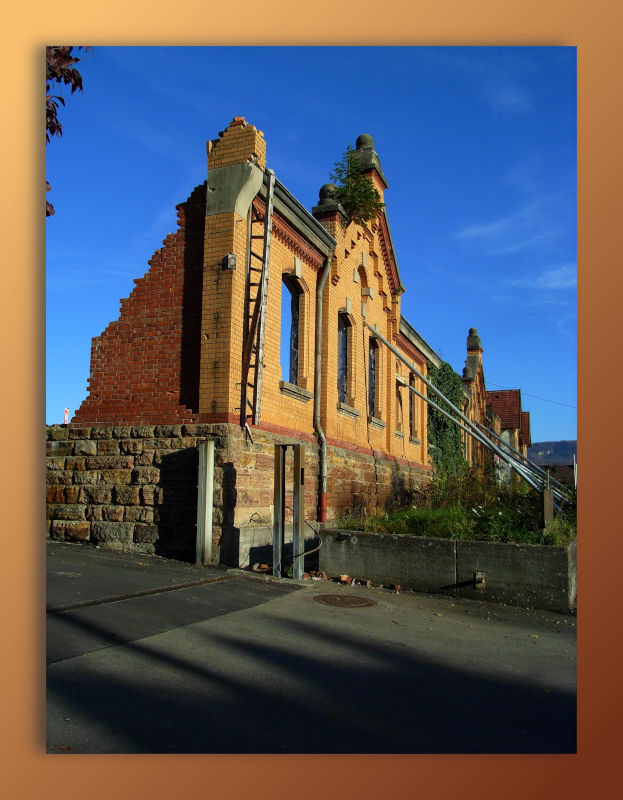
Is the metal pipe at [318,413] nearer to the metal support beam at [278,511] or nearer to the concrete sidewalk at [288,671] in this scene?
the metal support beam at [278,511]

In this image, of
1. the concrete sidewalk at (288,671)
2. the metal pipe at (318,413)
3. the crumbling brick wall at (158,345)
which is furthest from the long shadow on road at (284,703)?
the metal pipe at (318,413)

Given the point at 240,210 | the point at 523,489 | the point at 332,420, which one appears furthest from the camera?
the point at 332,420

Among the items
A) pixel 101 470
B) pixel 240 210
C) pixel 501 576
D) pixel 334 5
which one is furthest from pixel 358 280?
pixel 334 5

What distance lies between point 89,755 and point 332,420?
994 cm

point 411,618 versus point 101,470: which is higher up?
point 101,470

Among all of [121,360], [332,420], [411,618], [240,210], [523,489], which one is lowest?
[411,618]

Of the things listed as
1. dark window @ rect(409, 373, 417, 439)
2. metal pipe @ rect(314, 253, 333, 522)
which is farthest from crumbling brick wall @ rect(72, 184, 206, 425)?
dark window @ rect(409, 373, 417, 439)

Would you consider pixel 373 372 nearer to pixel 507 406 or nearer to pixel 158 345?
pixel 158 345

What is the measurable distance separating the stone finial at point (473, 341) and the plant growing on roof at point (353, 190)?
69.9 feet

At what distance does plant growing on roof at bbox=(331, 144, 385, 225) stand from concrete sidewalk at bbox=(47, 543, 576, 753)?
30.0 ft

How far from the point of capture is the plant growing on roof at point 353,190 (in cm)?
1418

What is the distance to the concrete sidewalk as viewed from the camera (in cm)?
371

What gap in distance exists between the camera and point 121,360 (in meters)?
10.4

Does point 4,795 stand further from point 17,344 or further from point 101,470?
point 101,470
